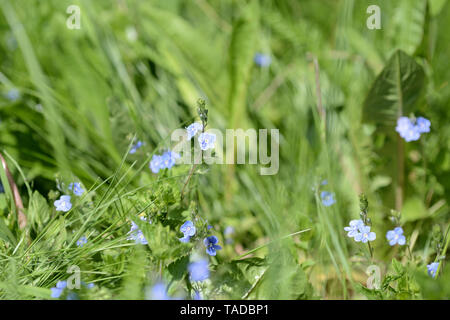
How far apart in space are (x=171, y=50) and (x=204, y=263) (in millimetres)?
1174

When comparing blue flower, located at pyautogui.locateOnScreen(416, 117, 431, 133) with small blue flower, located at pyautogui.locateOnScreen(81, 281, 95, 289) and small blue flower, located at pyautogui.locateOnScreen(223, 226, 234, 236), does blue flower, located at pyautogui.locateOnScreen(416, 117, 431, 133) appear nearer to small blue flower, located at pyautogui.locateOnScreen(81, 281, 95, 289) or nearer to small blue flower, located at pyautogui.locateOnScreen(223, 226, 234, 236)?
small blue flower, located at pyautogui.locateOnScreen(223, 226, 234, 236)

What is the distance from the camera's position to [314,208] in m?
1.59

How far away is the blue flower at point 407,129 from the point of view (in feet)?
4.90

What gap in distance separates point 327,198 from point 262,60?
975mm

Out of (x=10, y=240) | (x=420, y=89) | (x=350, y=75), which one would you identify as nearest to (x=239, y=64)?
(x=350, y=75)

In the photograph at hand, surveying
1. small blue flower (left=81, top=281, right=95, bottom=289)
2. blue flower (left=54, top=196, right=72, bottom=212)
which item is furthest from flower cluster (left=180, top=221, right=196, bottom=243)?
blue flower (left=54, top=196, right=72, bottom=212)

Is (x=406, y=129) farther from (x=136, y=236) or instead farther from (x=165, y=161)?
(x=136, y=236)

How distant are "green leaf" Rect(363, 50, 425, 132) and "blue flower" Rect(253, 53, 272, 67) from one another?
72cm

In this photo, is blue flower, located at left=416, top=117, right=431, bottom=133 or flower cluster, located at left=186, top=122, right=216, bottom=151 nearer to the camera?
flower cluster, located at left=186, top=122, right=216, bottom=151

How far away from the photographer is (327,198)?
1.47 meters

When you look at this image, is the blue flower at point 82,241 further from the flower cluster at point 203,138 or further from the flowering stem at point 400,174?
the flowering stem at point 400,174

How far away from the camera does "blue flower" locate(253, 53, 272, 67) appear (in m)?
Answer: 2.20

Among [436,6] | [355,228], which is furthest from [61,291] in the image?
[436,6]
